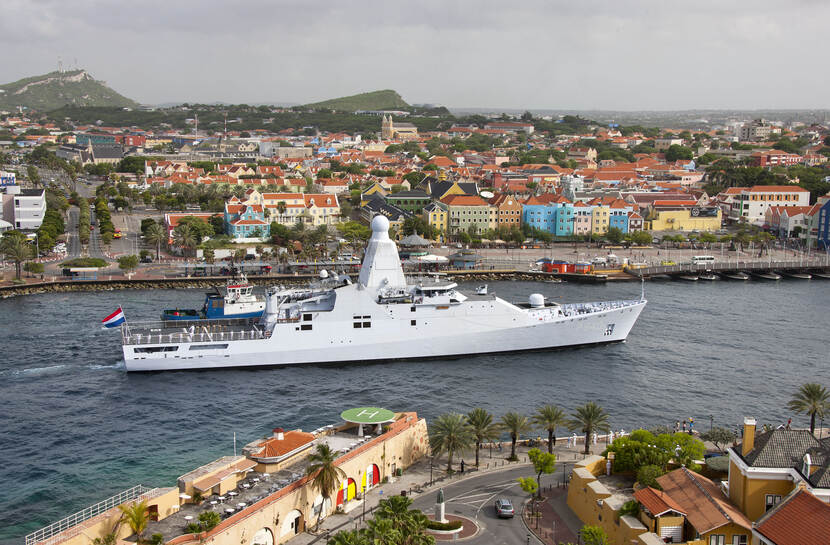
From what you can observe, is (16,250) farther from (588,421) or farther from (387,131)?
(387,131)

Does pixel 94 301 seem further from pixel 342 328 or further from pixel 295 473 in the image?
pixel 295 473

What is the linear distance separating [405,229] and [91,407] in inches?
1728

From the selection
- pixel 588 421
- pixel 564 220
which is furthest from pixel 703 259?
pixel 588 421

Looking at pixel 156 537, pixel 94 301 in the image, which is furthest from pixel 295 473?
pixel 94 301

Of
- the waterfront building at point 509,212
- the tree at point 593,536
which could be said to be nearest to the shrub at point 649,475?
the tree at point 593,536

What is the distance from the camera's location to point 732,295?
186 feet

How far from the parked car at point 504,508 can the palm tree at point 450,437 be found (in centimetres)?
294

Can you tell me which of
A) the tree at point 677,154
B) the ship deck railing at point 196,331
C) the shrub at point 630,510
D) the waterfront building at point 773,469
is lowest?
the shrub at point 630,510

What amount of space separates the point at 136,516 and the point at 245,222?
52.7 metres

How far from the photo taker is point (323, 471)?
68.0 ft

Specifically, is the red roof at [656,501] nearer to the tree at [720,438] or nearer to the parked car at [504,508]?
the parked car at [504,508]

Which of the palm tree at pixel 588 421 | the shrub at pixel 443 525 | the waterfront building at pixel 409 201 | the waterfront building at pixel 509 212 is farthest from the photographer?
the waterfront building at pixel 409 201

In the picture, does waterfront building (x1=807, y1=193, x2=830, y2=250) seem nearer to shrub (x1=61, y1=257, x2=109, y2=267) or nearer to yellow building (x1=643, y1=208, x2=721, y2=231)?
yellow building (x1=643, y1=208, x2=721, y2=231)

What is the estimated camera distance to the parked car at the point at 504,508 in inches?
843
